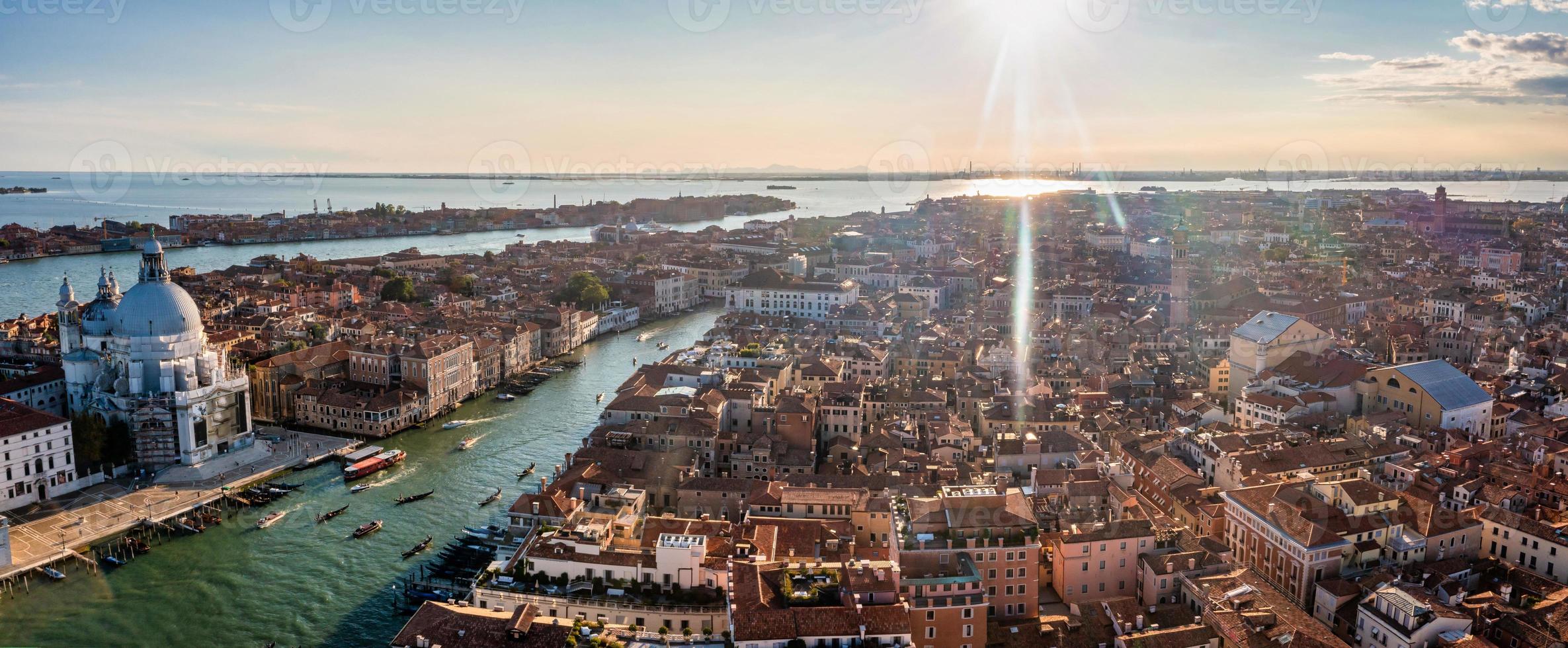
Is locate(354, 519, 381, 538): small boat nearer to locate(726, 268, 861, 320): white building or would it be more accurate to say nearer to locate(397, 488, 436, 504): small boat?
locate(397, 488, 436, 504): small boat

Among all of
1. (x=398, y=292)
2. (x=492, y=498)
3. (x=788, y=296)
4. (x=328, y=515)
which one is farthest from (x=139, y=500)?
(x=788, y=296)

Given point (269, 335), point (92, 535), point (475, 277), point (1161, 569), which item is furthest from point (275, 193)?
point (1161, 569)

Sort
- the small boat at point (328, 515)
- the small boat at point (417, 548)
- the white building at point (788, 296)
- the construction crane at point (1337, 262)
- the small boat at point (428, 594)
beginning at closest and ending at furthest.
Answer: the small boat at point (428, 594), the small boat at point (417, 548), the small boat at point (328, 515), the white building at point (788, 296), the construction crane at point (1337, 262)

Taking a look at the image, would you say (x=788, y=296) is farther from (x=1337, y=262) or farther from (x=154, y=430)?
(x=1337, y=262)

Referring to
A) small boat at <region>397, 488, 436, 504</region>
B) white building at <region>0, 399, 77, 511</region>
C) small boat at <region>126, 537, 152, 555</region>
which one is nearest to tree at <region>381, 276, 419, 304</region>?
white building at <region>0, 399, 77, 511</region>

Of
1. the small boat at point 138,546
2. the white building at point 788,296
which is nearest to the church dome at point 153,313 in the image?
the small boat at point 138,546

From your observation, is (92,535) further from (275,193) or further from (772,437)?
(275,193)

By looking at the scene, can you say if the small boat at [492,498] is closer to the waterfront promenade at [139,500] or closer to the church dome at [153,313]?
the waterfront promenade at [139,500]
